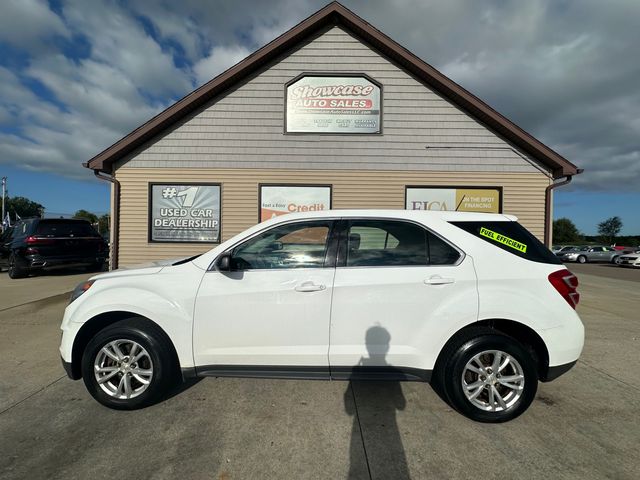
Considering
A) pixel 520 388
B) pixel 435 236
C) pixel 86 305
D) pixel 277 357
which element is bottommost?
pixel 520 388

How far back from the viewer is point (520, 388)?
2.73 meters

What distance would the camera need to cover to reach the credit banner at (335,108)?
8148 millimetres

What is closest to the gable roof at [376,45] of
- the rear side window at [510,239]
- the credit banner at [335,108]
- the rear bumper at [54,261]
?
the credit banner at [335,108]

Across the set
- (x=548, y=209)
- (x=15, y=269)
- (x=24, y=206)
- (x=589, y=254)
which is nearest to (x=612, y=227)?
(x=589, y=254)

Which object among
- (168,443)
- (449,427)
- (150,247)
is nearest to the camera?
(168,443)

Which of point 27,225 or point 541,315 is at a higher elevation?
point 27,225

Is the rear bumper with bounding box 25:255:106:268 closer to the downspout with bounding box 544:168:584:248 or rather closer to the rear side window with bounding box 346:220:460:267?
the rear side window with bounding box 346:220:460:267

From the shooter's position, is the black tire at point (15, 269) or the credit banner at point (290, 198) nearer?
the credit banner at point (290, 198)

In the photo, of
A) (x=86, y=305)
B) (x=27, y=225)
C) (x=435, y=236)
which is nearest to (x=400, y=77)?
(x=435, y=236)

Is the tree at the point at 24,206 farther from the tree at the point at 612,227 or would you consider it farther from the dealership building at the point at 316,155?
the tree at the point at 612,227

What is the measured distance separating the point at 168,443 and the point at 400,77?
8.51m

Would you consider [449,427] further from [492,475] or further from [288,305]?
[288,305]

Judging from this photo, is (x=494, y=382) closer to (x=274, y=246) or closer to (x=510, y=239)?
(x=510, y=239)

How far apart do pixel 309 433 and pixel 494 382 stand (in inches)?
60.5
